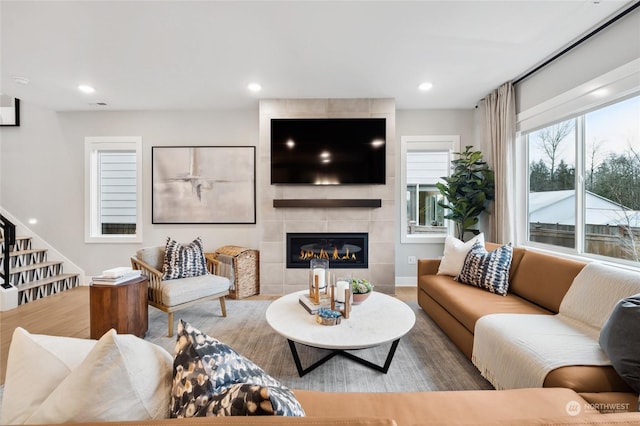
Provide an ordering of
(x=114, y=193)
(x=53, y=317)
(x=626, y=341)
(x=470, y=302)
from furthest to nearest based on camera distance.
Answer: (x=114, y=193) < (x=53, y=317) < (x=470, y=302) < (x=626, y=341)

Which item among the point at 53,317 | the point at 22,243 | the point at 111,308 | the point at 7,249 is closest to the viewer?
the point at 111,308

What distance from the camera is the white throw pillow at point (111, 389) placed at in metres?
0.60

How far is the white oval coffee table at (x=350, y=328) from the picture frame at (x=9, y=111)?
16.1 ft

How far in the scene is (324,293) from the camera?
2.25m

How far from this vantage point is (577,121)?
2.50 meters

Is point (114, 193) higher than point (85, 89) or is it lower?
lower

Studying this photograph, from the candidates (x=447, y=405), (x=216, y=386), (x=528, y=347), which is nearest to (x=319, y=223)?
(x=528, y=347)

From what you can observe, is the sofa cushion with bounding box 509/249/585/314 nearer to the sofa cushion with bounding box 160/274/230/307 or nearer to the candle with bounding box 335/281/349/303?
the candle with bounding box 335/281/349/303

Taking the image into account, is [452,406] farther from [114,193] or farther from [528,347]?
[114,193]

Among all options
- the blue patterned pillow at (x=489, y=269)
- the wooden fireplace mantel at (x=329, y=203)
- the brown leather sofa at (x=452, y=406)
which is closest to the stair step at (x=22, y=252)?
the wooden fireplace mantel at (x=329, y=203)

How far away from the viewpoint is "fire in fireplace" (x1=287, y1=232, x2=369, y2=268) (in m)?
3.68

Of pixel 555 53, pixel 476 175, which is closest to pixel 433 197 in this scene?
pixel 476 175

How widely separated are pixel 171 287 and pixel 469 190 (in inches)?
139

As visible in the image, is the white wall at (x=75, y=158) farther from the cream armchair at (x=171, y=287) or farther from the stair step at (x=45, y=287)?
the cream armchair at (x=171, y=287)
